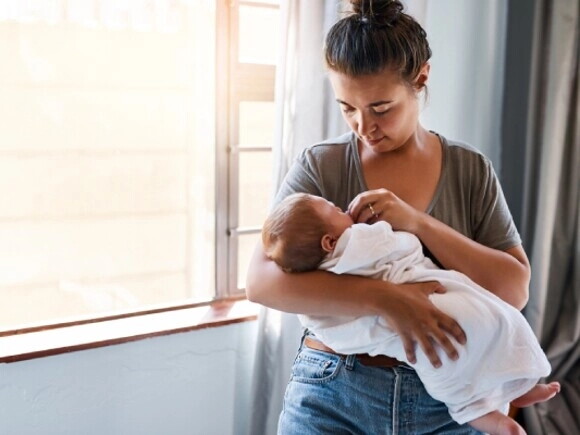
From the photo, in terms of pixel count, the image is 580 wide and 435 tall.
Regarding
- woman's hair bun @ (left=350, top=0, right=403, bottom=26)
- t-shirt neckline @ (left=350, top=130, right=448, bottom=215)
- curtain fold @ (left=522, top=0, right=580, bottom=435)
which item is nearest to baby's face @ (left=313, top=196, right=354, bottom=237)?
t-shirt neckline @ (left=350, top=130, right=448, bottom=215)

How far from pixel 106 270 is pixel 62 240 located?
6.3 inches

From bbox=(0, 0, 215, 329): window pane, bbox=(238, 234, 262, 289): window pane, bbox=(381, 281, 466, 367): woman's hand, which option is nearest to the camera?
bbox=(381, 281, 466, 367): woman's hand

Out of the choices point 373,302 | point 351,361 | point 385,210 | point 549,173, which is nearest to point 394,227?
point 385,210

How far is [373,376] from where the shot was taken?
1198 millimetres

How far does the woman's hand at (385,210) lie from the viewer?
1.18 m

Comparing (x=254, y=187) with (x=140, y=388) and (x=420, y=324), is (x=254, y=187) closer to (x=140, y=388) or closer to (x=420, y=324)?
(x=140, y=388)

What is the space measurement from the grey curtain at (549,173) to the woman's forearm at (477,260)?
97 centimetres

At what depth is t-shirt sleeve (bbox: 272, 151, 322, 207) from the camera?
127 cm

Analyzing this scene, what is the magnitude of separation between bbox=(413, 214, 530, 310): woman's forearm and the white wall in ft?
3.14

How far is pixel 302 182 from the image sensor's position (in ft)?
4.19

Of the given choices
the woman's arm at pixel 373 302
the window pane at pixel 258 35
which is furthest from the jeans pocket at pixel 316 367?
the window pane at pixel 258 35

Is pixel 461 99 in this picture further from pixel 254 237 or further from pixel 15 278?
pixel 15 278

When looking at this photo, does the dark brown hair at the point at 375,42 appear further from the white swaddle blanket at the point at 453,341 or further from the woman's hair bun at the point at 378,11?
the white swaddle blanket at the point at 453,341

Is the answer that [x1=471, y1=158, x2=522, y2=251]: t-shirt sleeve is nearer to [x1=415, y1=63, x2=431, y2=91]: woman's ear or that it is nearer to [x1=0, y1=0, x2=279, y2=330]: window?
[x1=415, y1=63, x2=431, y2=91]: woman's ear
